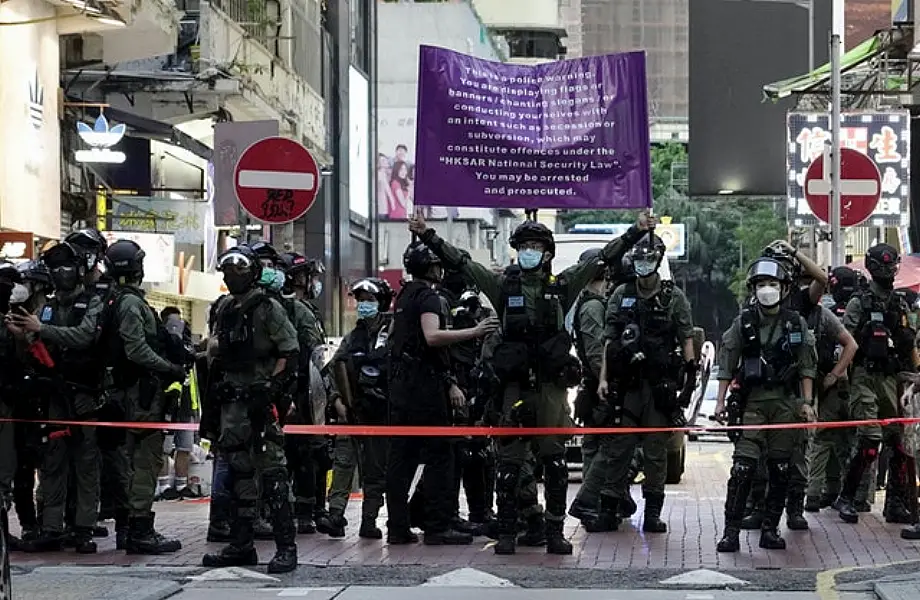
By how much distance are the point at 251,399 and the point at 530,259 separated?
78.5 inches

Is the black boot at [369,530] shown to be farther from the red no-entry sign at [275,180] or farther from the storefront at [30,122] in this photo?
the storefront at [30,122]

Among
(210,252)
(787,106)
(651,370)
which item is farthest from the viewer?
(787,106)

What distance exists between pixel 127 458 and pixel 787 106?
33.7 m

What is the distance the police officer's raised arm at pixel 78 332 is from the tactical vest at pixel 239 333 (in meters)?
1.11

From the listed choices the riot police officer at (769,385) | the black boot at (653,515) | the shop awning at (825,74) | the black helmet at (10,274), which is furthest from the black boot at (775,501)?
the shop awning at (825,74)

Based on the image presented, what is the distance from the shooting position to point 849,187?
19.2 m

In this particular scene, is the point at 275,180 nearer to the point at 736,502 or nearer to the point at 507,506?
the point at 507,506

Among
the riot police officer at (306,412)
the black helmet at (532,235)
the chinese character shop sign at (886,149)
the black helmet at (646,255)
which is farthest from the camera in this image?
the chinese character shop sign at (886,149)

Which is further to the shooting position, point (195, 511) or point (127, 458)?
point (195, 511)

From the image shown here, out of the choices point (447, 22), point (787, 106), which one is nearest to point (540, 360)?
point (787, 106)

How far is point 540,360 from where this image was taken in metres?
11.6

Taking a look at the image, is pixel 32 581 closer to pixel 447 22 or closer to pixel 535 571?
pixel 535 571

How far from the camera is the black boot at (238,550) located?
35.8 ft

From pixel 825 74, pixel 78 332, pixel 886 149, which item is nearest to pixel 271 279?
pixel 78 332
